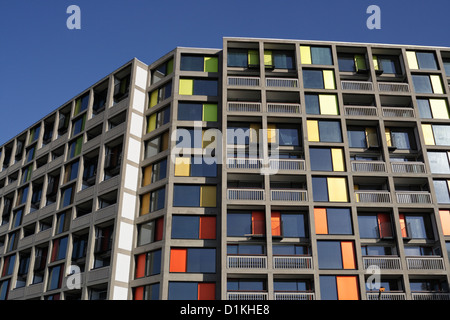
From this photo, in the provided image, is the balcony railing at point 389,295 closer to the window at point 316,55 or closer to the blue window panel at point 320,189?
the blue window panel at point 320,189

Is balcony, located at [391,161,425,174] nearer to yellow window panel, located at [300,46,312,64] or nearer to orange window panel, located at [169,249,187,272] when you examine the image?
yellow window panel, located at [300,46,312,64]

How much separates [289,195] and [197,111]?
12.3 meters

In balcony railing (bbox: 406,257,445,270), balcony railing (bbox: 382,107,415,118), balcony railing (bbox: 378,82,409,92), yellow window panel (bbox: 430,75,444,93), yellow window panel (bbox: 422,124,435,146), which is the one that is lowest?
balcony railing (bbox: 406,257,445,270)

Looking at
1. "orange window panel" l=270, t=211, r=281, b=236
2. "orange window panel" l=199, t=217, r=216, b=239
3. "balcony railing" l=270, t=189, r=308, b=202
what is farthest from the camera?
"balcony railing" l=270, t=189, r=308, b=202

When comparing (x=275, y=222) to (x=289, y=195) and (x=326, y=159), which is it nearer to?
(x=289, y=195)

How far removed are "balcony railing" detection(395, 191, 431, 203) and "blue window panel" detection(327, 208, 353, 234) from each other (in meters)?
4.90

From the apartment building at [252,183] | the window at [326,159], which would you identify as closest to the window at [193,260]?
the apartment building at [252,183]

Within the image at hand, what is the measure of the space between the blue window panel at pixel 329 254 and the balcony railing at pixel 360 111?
42.2 ft

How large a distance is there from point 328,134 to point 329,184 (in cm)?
513

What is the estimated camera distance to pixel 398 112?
43.9 meters

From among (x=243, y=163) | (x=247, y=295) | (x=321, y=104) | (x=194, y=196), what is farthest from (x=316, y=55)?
(x=247, y=295)

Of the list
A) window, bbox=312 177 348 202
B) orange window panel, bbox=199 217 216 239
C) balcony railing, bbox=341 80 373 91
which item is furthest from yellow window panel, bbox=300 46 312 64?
orange window panel, bbox=199 217 216 239

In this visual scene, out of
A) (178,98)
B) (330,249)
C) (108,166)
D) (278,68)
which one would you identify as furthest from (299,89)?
(108,166)

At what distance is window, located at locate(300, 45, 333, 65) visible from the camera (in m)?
46.1
